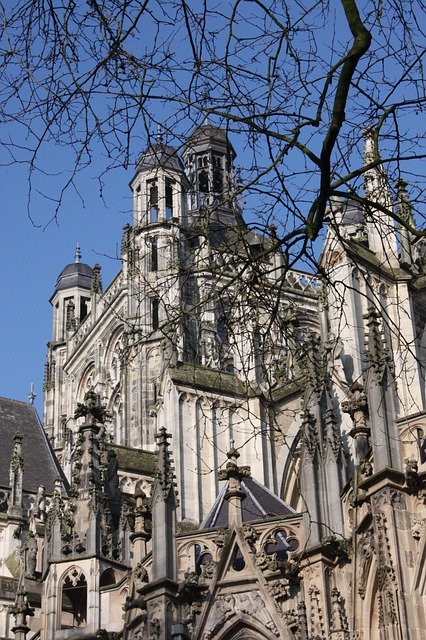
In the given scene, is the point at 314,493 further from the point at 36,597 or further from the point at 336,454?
the point at 36,597

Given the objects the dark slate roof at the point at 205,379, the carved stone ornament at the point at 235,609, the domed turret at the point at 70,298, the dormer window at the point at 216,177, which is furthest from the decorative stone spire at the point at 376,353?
the domed turret at the point at 70,298

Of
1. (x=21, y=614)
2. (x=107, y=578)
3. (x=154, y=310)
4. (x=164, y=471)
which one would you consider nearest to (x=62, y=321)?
(x=154, y=310)

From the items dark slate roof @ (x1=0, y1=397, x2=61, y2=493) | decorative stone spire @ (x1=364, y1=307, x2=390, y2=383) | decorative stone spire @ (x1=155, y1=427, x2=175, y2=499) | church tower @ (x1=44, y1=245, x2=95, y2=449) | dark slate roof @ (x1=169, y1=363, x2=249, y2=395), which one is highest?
church tower @ (x1=44, y1=245, x2=95, y2=449)

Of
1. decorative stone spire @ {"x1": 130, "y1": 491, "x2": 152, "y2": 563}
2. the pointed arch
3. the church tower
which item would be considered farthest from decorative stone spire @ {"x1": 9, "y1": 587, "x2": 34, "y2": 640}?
the church tower

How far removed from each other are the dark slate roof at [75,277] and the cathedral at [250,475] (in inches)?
908

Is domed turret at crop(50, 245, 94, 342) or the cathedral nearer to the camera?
the cathedral

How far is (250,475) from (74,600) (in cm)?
370

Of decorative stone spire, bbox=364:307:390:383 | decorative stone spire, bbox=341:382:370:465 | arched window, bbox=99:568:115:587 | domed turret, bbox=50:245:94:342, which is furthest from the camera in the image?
domed turret, bbox=50:245:94:342

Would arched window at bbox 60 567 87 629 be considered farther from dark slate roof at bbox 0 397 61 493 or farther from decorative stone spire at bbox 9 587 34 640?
dark slate roof at bbox 0 397 61 493

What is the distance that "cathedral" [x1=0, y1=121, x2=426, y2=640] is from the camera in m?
10.1

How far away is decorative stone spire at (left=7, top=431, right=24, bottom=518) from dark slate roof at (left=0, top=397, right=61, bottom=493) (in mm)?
887

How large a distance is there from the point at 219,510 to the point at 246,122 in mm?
13461

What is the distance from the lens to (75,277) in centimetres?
5331

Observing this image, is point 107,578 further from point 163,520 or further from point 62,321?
point 62,321
